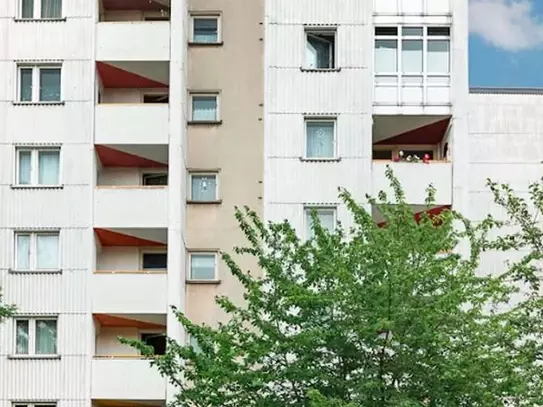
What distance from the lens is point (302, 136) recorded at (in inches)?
1532

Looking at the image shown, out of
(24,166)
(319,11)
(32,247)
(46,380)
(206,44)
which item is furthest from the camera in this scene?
(206,44)

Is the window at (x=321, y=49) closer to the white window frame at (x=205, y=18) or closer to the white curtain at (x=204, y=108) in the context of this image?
the white window frame at (x=205, y=18)

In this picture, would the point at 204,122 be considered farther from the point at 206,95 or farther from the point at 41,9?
the point at 41,9

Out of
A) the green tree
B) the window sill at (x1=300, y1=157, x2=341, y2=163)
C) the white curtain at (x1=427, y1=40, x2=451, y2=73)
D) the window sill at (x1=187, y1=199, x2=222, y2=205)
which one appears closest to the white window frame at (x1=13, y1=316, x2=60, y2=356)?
the window sill at (x1=187, y1=199, x2=222, y2=205)

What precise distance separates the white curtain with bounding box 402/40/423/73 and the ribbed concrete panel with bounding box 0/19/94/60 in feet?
30.9

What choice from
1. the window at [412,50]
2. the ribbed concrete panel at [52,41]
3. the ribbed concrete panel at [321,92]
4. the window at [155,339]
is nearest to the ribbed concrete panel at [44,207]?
the window at [155,339]

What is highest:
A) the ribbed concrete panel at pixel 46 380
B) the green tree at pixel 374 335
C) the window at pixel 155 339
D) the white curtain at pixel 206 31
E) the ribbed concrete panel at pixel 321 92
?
the white curtain at pixel 206 31

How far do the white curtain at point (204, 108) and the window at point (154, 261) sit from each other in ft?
14.3

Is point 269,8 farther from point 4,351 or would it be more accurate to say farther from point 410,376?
point 410,376

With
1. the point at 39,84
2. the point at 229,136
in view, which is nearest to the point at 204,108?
the point at 229,136

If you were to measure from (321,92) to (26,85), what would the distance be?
8861mm

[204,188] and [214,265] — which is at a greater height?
[204,188]

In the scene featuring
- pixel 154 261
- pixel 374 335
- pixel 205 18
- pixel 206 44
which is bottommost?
pixel 374 335

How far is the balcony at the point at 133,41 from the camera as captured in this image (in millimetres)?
39156
